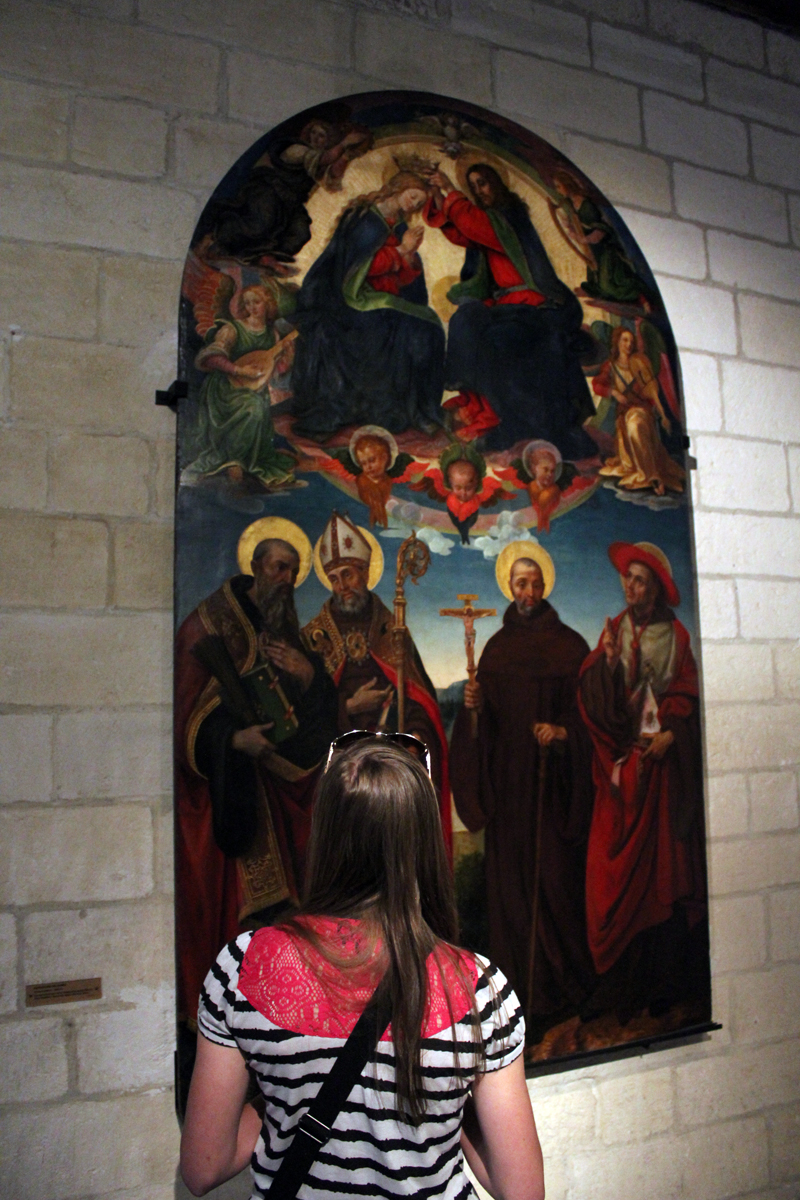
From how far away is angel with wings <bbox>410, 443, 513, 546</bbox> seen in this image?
304cm

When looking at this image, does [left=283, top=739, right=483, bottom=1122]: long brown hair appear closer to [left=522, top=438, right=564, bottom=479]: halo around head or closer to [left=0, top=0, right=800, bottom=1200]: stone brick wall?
[left=0, top=0, right=800, bottom=1200]: stone brick wall

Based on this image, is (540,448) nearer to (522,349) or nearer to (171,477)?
(522,349)

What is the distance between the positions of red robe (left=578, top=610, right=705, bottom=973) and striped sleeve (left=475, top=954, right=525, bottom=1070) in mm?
1484

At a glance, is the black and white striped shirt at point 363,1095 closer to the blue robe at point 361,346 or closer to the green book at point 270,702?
the green book at point 270,702

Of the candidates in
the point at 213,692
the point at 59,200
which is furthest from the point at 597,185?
the point at 213,692

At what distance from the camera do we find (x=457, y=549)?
3033 mm

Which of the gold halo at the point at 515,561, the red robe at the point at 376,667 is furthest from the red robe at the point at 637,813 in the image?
the red robe at the point at 376,667

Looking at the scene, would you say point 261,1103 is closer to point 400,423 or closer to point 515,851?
point 515,851

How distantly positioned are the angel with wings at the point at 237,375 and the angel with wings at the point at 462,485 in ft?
1.50

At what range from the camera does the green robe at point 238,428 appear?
2.75 metres

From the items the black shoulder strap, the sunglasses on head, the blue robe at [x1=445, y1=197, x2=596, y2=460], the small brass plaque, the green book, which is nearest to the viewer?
the black shoulder strap

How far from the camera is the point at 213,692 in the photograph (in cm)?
267

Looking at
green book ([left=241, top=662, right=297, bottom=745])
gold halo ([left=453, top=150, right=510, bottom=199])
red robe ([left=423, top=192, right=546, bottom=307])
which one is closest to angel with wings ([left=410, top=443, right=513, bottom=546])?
red robe ([left=423, top=192, right=546, bottom=307])

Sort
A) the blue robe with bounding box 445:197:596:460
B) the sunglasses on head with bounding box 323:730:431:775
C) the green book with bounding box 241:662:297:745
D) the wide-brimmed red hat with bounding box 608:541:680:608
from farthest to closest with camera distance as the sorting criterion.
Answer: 1. the wide-brimmed red hat with bounding box 608:541:680:608
2. the blue robe with bounding box 445:197:596:460
3. the green book with bounding box 241:662:297:745
4. the sunglasses on head with bounding box 323:730:431:775
